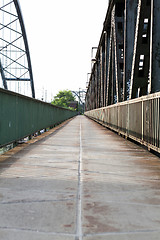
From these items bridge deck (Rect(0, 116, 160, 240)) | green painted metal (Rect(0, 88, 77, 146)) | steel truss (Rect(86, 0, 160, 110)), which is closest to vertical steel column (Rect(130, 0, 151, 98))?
steel truss (Rect(86, 0, 160, 110))

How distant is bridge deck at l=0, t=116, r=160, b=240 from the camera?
221 cm

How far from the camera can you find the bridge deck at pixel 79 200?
2.21 meters

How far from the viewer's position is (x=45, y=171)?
4367 mm

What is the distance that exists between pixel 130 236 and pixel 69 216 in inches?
25.0

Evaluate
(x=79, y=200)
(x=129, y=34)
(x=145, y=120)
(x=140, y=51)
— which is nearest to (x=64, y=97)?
(x=129, y=34)

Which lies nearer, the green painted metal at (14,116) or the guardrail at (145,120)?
the guardrail at (145,120)

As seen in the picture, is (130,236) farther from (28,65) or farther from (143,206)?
(28,65)

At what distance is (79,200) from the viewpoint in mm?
2955

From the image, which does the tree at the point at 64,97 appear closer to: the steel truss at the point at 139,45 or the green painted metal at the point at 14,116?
the steel truss at the point at 139,45

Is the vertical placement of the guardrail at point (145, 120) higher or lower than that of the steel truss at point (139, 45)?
lower

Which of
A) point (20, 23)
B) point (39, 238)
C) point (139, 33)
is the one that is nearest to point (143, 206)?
point (39, 238)

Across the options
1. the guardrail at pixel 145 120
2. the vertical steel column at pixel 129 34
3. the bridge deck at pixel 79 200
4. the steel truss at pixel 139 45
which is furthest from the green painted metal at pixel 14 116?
the vertical steel column at pixel 129 34

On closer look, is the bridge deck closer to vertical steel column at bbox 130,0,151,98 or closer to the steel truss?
the steel truss

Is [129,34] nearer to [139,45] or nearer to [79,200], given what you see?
[139,45]
